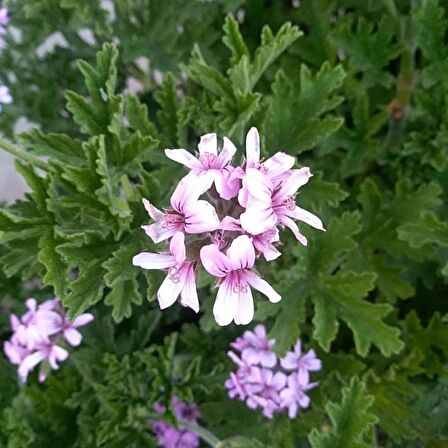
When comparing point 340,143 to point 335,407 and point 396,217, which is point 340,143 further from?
point 335,407

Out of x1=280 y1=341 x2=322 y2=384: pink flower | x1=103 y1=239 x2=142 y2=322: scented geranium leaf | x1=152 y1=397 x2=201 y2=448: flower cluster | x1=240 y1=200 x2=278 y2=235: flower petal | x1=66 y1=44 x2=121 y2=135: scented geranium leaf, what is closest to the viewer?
x1=240 y1=200 x2=278 y2=235: flower petal

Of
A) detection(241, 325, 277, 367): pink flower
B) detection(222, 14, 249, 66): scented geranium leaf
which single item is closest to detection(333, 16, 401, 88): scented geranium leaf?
detection(222, 14, 249, 66): scented geranium leaf

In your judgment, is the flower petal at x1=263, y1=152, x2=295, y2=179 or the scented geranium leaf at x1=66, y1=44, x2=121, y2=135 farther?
the scented geranium leaf at x1=66, y1=44, x2=121, y2=135

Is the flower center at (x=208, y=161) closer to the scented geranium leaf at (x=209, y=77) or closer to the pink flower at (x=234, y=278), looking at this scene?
the pink flower at (x=234, y=278)

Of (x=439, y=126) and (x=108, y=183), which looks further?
(x=439, y=126)

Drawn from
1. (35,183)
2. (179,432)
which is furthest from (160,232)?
(179,432)

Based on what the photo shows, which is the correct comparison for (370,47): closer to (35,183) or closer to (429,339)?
(429,339)

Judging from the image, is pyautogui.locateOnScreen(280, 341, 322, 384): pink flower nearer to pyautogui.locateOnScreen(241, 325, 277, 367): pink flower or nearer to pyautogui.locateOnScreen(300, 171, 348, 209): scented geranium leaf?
pyautogui.locateOnScreen(241, 325, 277, 367): pink flower

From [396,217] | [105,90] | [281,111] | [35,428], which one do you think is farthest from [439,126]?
[35,428]
